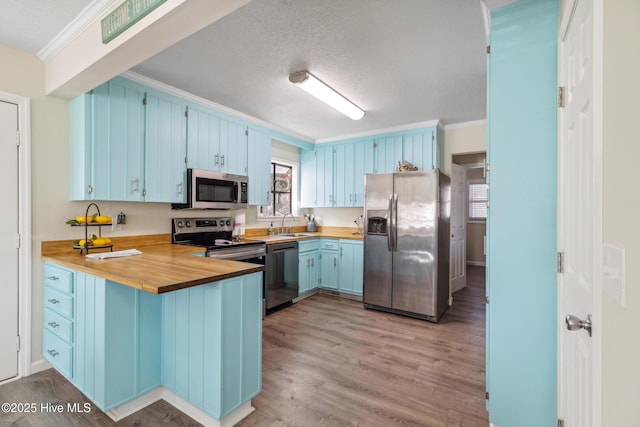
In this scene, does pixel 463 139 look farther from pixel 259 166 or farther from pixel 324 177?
pixel 259 166

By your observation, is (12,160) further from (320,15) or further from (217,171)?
(320,15)

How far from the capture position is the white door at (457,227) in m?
4.71

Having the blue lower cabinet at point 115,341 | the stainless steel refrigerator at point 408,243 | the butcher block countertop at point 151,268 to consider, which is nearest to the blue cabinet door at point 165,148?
the butcher block countertop at point 151,268

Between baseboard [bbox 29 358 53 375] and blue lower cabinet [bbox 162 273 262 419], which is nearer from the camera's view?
blue lower cabinet [bbox 162 273 262 419]

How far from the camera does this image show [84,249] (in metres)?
2.43

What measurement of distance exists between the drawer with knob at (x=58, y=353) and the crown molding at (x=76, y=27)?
216 cm

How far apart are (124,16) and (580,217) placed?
95.7 inches

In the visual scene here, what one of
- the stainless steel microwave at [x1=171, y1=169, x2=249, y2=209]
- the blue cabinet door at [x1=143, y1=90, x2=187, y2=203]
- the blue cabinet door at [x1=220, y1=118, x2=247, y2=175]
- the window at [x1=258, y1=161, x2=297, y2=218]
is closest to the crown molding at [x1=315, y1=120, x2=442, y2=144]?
the window at [x1=258, y1=161, x2=297, y2=218]

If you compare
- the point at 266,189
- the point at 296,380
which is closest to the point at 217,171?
the point at 266,189

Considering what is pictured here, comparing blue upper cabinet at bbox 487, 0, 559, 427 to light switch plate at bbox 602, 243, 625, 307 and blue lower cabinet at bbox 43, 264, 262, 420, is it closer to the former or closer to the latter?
light switch plate at bbox 602, 243, 625, 307

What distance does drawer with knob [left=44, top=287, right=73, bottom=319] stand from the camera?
2033 millimetres

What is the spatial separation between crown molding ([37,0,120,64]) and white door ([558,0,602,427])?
7.65ft

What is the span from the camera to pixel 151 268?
1.86 meters

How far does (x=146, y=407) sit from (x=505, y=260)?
94.8 inches
